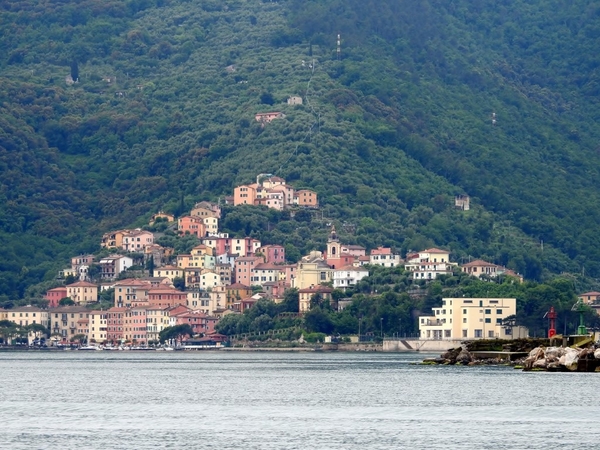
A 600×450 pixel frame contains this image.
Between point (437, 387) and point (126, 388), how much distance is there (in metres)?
13.5

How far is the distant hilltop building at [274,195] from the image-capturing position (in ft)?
628

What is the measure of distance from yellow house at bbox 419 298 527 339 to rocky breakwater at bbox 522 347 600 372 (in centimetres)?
5864

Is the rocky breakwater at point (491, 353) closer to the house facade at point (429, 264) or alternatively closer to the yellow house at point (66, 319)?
the house facade at point (429, 264)

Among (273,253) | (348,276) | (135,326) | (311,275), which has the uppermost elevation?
(273,253)

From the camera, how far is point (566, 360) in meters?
85.4

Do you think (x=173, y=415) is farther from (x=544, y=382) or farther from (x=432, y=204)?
(x=432, y=204)

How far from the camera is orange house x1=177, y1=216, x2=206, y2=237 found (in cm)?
19075

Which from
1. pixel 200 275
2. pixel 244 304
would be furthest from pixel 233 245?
pixel 244 304

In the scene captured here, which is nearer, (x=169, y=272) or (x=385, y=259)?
(x=385, y=259)

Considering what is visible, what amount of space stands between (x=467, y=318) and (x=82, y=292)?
47793mm

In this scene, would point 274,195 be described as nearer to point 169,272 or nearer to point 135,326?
point 169,272

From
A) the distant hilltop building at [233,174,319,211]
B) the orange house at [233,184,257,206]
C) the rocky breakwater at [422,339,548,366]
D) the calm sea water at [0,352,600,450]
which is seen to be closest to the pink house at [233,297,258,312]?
the distant hilltop building at [233,174,319,211]

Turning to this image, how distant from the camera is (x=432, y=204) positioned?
198875 mm

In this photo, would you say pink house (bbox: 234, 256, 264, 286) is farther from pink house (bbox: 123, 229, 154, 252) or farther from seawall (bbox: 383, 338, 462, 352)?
seawall (bbox: 383, 338, 462, 352)
